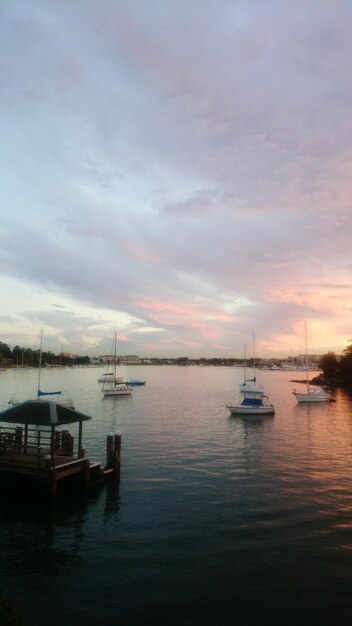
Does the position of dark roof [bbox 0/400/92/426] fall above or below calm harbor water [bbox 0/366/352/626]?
above

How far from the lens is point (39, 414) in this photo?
23.8m

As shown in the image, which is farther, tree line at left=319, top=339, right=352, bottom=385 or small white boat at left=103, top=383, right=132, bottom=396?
tree line at left=319, top=339, right=352, bottom=385

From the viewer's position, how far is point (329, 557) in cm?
1689

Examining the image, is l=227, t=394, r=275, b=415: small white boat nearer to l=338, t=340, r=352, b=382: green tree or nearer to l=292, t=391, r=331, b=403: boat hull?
l=292, t=391, r=331, b=403: boat hull

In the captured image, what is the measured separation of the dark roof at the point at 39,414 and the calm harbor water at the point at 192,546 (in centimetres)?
424

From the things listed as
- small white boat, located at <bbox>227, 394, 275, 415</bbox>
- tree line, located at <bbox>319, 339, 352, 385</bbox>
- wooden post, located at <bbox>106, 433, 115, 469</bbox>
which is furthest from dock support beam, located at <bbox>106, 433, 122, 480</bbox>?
tree line, located at <bbox>319, 339, 352, 385</bbox>

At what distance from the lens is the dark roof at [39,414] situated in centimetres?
2339

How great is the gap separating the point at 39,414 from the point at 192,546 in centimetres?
1091

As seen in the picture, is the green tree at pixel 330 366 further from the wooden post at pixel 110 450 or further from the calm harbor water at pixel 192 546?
the wooden post at pixel 110 450

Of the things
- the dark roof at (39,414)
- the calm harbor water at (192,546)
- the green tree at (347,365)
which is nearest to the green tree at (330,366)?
the green tree at (347,365)

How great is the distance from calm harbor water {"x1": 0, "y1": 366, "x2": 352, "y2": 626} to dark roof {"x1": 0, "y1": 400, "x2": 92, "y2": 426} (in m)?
4.24

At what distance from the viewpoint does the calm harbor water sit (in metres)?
13.4

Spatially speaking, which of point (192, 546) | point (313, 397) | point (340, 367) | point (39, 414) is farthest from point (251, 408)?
point (340, 367)

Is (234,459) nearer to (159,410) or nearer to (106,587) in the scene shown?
(106,587)
